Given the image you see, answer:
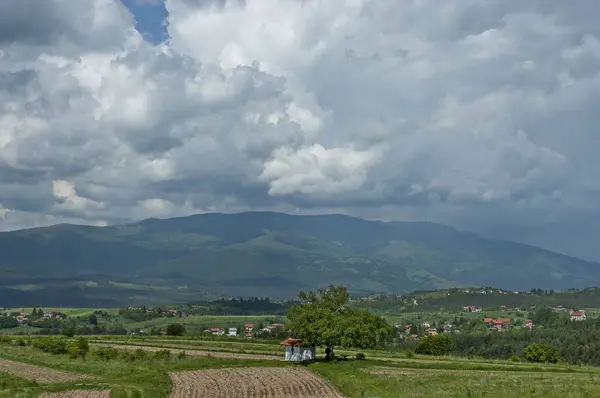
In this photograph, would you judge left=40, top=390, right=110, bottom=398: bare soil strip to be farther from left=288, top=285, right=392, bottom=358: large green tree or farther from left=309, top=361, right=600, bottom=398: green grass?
left=288, top=285, right=392, bottom=358: large green tree

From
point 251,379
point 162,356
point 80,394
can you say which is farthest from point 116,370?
point 80,394

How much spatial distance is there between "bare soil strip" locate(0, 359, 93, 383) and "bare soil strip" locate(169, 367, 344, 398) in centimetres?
Result: 1151

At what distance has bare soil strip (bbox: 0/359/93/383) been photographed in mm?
74075

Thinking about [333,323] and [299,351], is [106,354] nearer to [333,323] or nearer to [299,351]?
[299,351]

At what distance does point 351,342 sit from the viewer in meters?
101

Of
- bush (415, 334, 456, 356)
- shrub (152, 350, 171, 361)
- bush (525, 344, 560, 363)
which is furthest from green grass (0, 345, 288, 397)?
bush (525, 344, 560, 363)

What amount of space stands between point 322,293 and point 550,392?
5911cm

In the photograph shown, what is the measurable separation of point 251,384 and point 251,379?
213 inches

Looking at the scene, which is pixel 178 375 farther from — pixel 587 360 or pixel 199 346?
pixel 587 360

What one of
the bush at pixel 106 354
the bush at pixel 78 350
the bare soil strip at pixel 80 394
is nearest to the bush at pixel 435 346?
the bush at pixel 106 354

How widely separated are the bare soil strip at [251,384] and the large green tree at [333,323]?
13755mm

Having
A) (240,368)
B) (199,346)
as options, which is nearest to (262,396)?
(240,368)

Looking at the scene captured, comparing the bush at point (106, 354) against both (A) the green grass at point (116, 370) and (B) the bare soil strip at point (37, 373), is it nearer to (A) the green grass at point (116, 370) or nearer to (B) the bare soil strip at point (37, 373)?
(A) the green grass at point (116, 370)

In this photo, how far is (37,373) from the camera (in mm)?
80500
